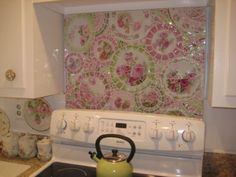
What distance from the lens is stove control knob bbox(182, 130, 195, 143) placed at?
102 centimetres

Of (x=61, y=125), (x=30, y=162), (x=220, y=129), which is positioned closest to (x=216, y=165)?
(x=220, y=129)

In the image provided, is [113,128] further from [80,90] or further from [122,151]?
[80,90]

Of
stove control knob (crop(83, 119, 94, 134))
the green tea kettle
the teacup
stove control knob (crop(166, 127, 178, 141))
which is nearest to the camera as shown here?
the green tea kettle

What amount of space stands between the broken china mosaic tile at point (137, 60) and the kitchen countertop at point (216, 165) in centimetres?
22

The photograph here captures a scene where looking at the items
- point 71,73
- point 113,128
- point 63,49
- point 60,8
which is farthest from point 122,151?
point 60,8

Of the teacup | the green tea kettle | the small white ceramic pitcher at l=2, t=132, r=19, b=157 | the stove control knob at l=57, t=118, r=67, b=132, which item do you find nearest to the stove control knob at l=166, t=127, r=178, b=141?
the green tea kettle

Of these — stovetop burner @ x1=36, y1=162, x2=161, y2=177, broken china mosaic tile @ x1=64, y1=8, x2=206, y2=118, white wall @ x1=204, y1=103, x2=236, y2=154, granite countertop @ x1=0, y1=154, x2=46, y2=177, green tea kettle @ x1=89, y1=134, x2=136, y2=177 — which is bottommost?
granite countertop @ x1=0, y1=154, x2=46, y2=177

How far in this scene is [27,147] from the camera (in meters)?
1.30

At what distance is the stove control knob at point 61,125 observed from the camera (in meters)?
1.19

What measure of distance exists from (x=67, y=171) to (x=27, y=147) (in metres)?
0.30

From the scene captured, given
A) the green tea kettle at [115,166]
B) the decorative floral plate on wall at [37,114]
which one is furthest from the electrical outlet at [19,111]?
the green tea kettle at [115,166]

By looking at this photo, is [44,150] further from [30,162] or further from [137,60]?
[137,60]

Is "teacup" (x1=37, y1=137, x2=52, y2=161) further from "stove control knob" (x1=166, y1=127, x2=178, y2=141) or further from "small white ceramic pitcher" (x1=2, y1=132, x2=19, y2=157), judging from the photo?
"stove control knob" (x1=166, y1=127, x2=178, y2=141)

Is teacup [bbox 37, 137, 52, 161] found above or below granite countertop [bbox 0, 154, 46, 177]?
above
